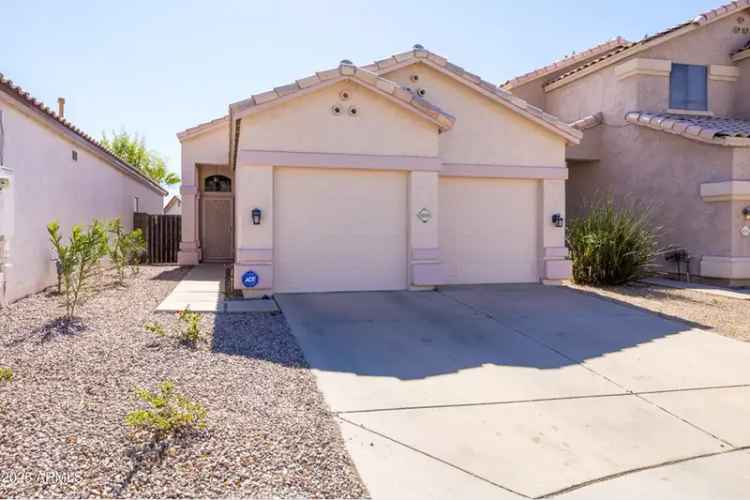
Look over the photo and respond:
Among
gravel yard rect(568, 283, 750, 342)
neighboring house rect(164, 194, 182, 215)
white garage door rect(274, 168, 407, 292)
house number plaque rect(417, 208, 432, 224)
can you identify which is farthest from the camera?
neighboring house rect(164, 194, 182, 215)

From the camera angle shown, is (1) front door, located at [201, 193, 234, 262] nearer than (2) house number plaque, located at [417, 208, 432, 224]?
No

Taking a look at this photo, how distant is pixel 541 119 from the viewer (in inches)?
478

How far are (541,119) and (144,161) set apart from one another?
34.9 meters

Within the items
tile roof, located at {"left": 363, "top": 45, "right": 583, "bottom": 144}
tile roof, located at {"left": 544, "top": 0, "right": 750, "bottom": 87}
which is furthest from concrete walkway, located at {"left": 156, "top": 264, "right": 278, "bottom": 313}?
tile roof, located at {"left": 544, "top": 0, "right": 750, "bottom": 87}

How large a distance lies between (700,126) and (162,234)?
1699 cm

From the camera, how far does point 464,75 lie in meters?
12.0

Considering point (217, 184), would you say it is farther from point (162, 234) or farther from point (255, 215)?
point (255, 215)

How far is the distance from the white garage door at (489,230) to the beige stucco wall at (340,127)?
56.3 inches

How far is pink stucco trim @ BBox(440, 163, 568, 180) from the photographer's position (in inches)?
468

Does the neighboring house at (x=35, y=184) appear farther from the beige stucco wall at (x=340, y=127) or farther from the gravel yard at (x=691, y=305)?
the gravel yard at (x=691, y=305)

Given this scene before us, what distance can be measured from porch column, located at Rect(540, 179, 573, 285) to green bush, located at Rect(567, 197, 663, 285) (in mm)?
726

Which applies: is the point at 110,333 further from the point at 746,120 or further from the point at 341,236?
the point at 746,120

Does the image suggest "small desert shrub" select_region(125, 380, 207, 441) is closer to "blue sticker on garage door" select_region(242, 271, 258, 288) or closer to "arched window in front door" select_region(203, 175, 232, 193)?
"blue sticker on garage door" select_region(242, 271, 258, 288)

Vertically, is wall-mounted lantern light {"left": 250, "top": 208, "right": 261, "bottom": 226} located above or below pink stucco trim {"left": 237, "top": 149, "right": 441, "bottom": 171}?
below
